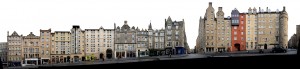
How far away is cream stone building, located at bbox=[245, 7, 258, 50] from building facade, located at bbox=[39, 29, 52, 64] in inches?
1689

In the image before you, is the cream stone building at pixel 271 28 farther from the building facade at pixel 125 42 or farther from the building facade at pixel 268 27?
the building facade at pixel 125 42

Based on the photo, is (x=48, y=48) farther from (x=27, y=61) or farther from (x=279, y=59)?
(x=279, y=59)

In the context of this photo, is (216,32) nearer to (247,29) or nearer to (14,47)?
(247,29)

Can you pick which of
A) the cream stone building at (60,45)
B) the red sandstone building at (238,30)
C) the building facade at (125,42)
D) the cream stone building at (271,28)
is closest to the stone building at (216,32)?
the red sandstone building at (238,30)

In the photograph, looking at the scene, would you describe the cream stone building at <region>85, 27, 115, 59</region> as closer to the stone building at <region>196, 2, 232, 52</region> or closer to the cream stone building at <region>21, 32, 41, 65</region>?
the cream stone building at <region>21, 32, 41, 65</region>

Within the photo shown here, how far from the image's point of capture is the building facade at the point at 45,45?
266 ft

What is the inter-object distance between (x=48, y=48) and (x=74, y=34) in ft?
21.3

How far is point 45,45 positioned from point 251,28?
44.8 meters

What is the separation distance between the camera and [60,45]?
81.4m

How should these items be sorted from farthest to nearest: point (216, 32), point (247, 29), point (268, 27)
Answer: point (216, 32)
point (247, 29)
point (268, 27)

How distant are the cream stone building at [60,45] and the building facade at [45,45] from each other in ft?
2.66

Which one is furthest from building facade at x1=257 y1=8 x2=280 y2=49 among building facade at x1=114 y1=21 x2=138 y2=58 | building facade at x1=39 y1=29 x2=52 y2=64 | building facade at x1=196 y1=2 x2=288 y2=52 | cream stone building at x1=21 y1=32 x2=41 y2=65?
cream stone building at x1=21 y1=32 x2=41 y2=65

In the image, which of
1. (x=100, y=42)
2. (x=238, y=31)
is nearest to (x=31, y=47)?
(x=100, y=42)

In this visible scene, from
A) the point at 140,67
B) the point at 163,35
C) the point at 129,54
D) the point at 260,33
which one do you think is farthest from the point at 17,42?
the point at 140,67
